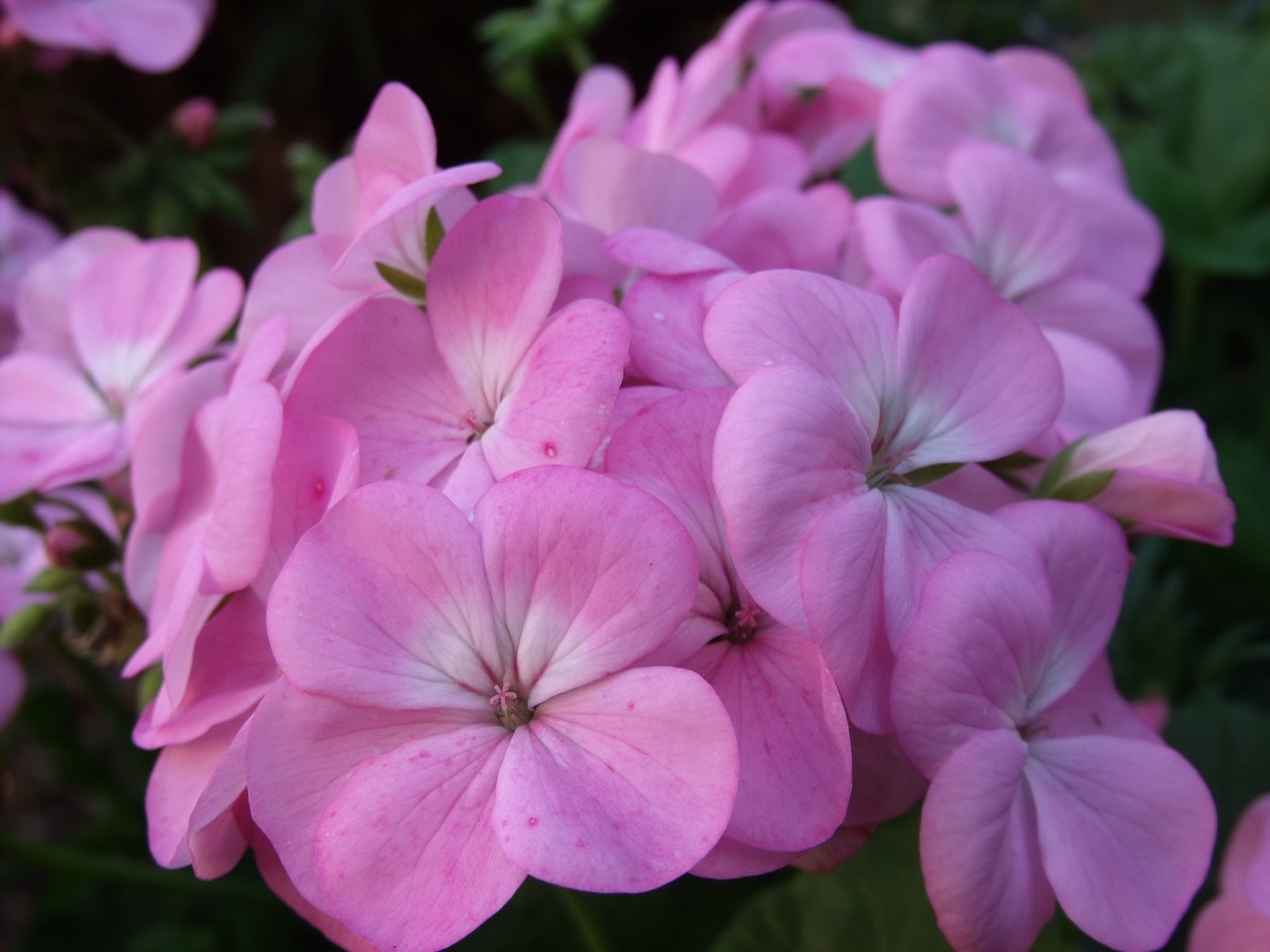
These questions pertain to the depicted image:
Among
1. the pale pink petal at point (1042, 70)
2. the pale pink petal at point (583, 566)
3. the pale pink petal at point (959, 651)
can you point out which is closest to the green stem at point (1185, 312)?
the pale pink petal at point (1042, 70)

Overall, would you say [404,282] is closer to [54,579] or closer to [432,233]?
[432,233]

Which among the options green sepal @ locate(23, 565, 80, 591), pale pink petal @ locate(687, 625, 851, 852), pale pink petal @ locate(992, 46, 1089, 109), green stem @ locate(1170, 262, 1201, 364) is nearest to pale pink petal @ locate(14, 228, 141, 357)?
green sepal @ locate(23, 565, 80, 591)

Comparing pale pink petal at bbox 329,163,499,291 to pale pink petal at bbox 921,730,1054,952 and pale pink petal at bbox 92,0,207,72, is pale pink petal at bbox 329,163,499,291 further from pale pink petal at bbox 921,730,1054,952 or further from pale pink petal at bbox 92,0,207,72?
pale pink petal at bbox 92,0,207,72

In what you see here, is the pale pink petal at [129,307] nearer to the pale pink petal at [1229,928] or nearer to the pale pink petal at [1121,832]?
the pale pink petal at [1121,832]

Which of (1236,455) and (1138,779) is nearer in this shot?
(1138,779)

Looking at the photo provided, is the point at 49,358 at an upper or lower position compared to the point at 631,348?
lower

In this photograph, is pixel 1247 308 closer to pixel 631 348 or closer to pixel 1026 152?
pixel 1026 152

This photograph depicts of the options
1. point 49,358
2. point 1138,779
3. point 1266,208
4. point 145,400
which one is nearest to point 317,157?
point 49,358
